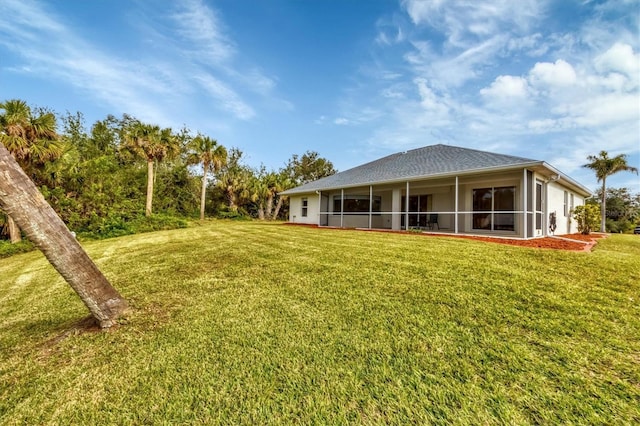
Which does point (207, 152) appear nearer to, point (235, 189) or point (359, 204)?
point (235, 189)

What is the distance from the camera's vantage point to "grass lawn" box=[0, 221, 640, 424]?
1756mm

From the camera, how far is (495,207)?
1167 centimetres

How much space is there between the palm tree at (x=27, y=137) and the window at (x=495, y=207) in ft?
61.8

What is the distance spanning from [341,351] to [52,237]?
2958 millimetres

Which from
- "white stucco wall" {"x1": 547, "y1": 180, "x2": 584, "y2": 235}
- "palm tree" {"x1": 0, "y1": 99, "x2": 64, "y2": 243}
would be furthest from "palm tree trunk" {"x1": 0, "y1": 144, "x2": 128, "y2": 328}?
"white stucco wall" {"x1": 547, "y1": 180, "x2": 584, "y2": 235}

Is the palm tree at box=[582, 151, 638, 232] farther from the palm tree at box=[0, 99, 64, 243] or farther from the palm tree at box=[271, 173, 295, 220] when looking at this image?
the palm tree at box=[0, 99, 64, 243]

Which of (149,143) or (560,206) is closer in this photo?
(560,206)

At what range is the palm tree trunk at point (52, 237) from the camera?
2.29m

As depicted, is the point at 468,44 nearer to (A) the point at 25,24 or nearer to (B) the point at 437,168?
(B) the point at 437,168

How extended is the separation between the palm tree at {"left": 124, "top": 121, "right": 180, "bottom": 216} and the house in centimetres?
1026

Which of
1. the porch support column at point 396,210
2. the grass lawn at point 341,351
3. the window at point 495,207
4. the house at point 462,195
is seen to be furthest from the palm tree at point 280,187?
the grass lawn at point 341,351

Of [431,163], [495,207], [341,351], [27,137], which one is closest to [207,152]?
[27,137]

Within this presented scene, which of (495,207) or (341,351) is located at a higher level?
(495,207)

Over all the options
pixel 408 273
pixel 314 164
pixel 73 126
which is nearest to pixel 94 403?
pixel 408 273
